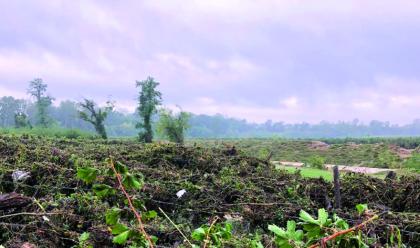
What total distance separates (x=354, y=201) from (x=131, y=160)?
14.6 ft

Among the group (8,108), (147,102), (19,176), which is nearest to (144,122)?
(147,102)

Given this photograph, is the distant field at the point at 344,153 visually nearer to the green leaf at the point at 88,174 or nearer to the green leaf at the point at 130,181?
the green leaf at the point at 130,181

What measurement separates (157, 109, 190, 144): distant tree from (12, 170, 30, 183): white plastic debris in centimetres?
2314

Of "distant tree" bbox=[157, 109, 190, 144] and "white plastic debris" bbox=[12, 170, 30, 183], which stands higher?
"distant tree" bbox=[157, 109, 190, 144]

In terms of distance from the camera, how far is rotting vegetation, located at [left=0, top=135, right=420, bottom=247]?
3674 mm

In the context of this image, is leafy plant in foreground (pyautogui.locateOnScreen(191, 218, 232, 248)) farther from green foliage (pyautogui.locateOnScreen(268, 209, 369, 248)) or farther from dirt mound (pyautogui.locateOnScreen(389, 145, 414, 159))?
dirt mound (pyautogui.locateOnScreen(389, 145, 414, 159))

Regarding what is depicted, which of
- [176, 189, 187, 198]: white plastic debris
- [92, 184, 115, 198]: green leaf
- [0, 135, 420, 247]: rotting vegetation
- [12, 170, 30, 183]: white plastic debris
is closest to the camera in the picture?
[92, 184, 115, 198]: green leaf

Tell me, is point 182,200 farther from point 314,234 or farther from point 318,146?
point 318,146

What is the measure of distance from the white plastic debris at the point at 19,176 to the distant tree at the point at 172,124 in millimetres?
23142

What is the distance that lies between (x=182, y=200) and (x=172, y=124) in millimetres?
23757

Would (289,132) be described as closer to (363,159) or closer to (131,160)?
(363,159)

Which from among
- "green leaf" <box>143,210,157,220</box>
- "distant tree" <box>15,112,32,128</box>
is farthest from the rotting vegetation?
"distant tree" <box>15,112,32,128</box>

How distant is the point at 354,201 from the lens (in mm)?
6512

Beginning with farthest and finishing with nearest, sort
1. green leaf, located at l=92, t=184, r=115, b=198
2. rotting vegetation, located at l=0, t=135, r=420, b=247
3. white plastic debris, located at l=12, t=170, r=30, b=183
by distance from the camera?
white plastic debris, located at l=12, t=170, r=30, b=183 → rotting vegetation, located at l=0, t=135, r=420, b=247 → green leaf, located at l=92, t=184, r=115, b=198
